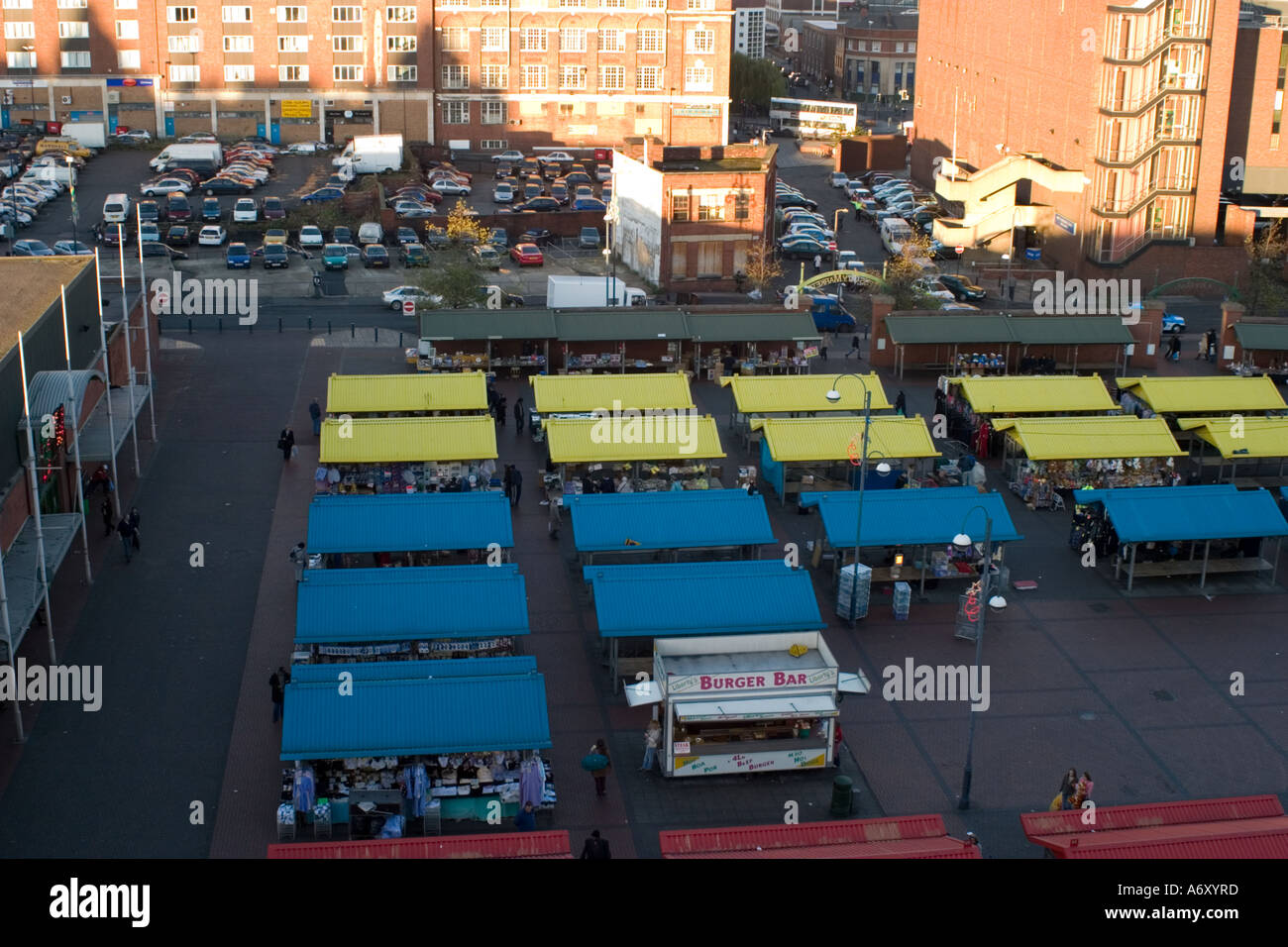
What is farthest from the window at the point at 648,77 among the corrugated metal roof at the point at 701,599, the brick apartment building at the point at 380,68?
the corrugated metal roof at the point at 701,599

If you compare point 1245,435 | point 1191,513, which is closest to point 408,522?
point 1191,513

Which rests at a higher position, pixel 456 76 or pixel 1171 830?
pixel 456 76

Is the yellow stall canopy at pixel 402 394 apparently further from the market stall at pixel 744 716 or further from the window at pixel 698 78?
the window at pixel 698 78

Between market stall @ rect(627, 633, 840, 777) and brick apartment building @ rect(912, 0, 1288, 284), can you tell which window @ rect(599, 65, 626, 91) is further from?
market stall @ rect(627, 633, 840, 777)

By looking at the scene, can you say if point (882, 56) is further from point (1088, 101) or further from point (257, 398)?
point (257, 398)

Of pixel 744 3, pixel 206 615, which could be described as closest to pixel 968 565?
pixel 206 615

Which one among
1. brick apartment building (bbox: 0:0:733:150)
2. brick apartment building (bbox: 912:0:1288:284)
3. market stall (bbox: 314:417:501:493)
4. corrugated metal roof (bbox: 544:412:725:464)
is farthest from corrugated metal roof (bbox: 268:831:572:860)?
brick apartment building (bbox: 0:0:733:150)

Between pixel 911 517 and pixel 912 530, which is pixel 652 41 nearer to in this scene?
pixel 911 517
